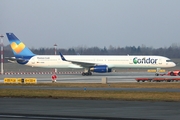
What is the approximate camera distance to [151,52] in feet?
563

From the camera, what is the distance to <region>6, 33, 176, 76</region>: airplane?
259ft

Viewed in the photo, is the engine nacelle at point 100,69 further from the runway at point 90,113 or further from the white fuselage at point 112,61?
the runway at point 90,113

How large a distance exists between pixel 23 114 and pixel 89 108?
4.33m

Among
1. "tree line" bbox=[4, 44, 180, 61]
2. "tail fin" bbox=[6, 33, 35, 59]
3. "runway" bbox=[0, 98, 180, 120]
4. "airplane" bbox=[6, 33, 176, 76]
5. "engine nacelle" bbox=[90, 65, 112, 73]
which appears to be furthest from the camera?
"tree line" bbox=[4, 44, 180, 61]

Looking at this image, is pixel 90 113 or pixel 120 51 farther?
pixel 120 51

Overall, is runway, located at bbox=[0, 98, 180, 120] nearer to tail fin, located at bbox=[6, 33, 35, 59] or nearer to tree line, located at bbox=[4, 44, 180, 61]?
tail fin, located at bbox=[6, 33, 35, 59]

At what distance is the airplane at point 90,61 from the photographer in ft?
259

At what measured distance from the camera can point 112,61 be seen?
79562mm

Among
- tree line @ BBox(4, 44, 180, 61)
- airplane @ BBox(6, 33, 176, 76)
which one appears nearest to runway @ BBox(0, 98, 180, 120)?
airplane @ BBox(6, 33, 176, 76)

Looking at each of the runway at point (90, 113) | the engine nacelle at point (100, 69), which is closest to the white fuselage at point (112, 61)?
the engine nacelle at point (100, 69)

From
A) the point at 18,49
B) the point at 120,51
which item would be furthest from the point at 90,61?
the point at 120,51

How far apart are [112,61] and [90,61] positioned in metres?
4.11

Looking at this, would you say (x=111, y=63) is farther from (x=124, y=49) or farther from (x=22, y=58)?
(x=124, y=49)

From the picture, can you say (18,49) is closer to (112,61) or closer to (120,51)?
(112,61)
